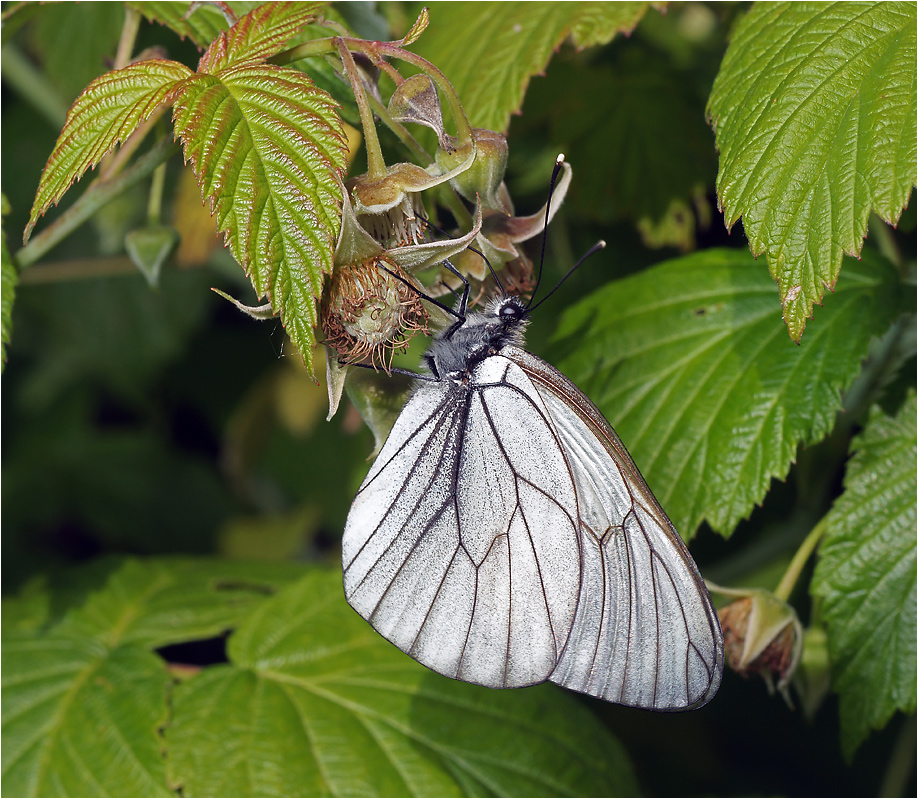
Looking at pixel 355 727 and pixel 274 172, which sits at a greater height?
pixel 274 172

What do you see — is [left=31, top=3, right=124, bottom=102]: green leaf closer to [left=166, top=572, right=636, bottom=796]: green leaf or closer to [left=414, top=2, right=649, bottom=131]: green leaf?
[left=414, top=2, right=649, bottom=131]: green leaf

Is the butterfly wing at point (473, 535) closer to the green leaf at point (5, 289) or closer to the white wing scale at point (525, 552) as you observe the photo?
the white wing scale at point (525, 552)

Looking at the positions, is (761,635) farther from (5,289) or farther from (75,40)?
(75,40)

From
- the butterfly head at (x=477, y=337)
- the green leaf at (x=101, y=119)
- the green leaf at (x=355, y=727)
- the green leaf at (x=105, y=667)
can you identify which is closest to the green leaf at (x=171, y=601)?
the green leaf at (x=105, y=667)

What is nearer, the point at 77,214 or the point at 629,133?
the point at 77,214

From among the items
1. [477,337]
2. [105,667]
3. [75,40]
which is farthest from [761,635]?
[75,40]

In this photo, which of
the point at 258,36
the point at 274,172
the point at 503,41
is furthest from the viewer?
the point at 503,41

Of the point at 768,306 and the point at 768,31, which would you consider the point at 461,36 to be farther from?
the point at 768,306

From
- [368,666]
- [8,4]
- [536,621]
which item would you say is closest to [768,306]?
[536,621]
